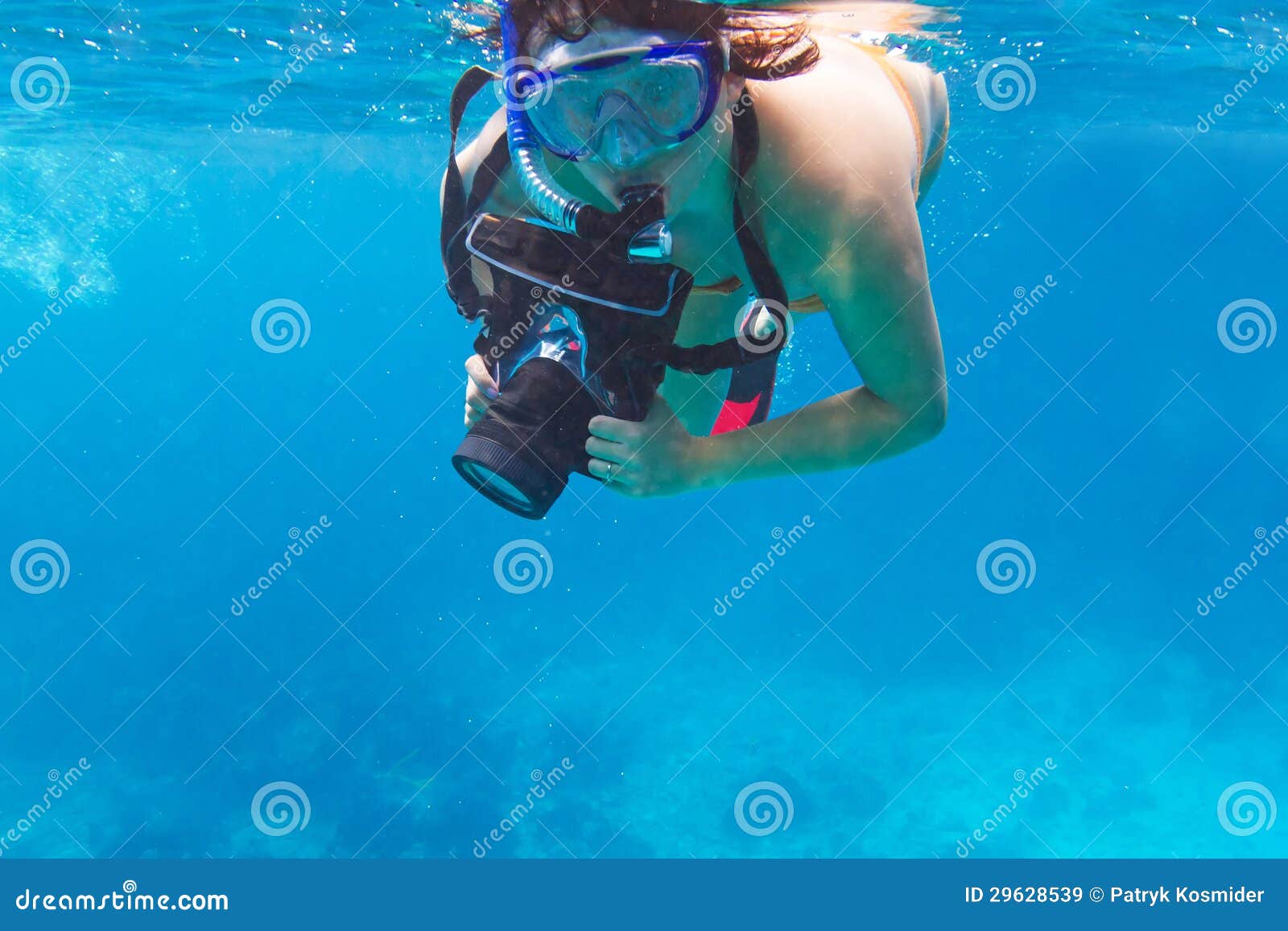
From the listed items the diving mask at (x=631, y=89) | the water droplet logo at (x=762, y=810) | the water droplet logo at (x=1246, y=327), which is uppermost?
the water droplet logo at (x=1246, y=327)

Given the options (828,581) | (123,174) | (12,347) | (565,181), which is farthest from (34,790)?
(123,174)

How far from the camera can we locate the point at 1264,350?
28.9m

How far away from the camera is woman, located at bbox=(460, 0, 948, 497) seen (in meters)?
2.47

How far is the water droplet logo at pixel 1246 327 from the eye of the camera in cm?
2461

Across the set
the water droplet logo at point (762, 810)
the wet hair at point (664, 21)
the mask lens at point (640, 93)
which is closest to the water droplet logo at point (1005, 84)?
the water droplet logo at point (762, 810)

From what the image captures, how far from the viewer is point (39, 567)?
19.0 metres

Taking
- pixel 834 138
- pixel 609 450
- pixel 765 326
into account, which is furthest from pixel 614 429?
pixel 834 138

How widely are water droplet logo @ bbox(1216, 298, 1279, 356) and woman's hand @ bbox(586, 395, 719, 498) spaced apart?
77.5ft

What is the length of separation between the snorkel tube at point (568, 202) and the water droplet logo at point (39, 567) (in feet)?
66.6

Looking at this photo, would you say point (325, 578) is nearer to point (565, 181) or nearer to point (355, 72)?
point (355, 72)

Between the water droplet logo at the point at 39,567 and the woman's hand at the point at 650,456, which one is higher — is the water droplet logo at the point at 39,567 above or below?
below

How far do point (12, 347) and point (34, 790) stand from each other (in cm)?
645

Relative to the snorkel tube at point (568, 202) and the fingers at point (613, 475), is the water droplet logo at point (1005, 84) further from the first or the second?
Result: the fingers at point (613, 475)

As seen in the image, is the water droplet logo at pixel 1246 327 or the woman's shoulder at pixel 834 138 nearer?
the woman's shoulder at pixel 834 138
